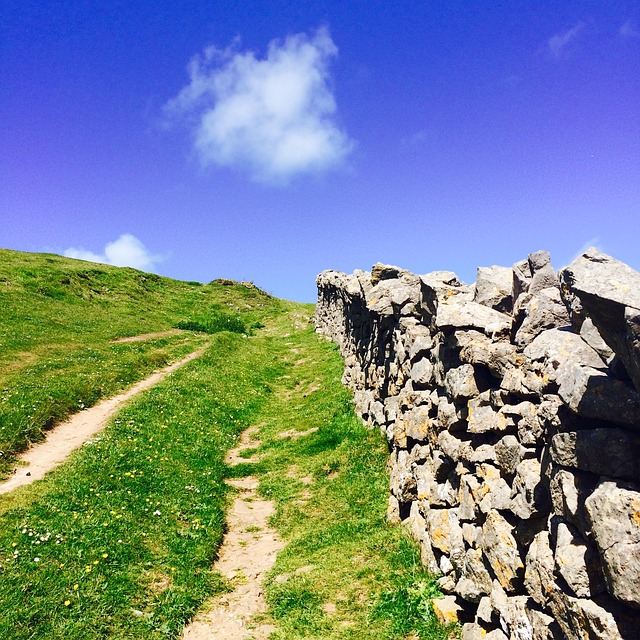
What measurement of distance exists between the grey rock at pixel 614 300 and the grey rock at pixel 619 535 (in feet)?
4.54

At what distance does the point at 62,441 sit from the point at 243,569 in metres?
11.2

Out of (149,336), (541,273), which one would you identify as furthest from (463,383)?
(149,336)

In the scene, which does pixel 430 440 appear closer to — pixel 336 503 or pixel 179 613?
pixel 336 503

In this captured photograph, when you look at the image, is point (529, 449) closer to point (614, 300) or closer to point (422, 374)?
point (614, 300)

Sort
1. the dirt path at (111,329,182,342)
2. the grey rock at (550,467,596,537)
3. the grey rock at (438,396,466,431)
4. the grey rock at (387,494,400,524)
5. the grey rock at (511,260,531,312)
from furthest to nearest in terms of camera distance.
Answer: the dirt path at (111,329,182,342) → the grey rock at (387,494,400,524) → the grey rock at (438,396,466,431) → the grey rock at (511,260,531,312) → the grey rock at (550,467,596,537)

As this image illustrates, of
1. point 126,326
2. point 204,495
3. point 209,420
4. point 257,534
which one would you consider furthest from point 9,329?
point 257,534

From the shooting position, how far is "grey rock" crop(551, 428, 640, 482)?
19.6ft

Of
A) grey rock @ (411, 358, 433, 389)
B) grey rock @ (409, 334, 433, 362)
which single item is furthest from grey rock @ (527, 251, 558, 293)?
grey rock @ (409, 334, 433, 362)

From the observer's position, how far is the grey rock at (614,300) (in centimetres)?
532

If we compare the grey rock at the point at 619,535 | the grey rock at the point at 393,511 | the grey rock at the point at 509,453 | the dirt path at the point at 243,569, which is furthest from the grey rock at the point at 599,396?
the dirt path at the point at 243,569

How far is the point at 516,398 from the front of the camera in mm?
9156

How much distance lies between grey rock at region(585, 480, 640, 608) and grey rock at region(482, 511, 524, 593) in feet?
8.58

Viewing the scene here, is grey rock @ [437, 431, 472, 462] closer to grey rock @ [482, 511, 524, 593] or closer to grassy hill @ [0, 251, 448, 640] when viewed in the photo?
grey rock @ [482, 511, 524, 593]

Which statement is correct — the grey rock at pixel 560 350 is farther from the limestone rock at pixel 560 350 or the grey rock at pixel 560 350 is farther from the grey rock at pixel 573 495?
the grey rock at pixel 573 495
